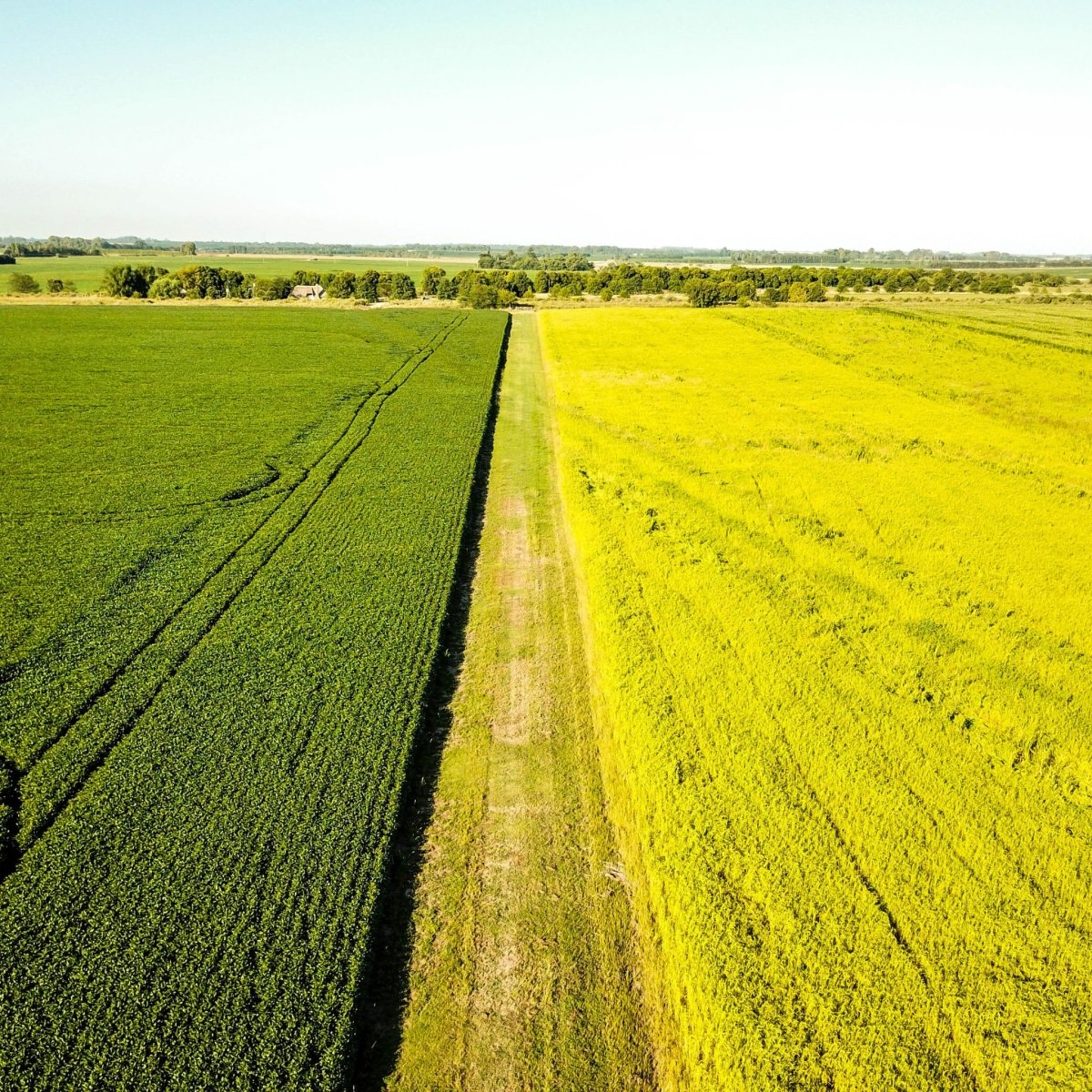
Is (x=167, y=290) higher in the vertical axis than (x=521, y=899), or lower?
higher

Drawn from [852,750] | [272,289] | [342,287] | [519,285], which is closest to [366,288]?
[342,287]

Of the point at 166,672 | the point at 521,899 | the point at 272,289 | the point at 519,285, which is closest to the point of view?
the point at 521,899

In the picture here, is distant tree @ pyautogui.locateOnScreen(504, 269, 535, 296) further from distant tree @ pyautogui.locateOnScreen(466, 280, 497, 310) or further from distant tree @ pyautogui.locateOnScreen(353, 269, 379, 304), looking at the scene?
distant tree @ pyautogui.locateOnScreen(353, 269, 379, 304)

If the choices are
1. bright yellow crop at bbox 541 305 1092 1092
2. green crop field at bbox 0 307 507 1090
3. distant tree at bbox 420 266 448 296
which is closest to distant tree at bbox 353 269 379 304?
distant tree at bbox 420 266 448 296

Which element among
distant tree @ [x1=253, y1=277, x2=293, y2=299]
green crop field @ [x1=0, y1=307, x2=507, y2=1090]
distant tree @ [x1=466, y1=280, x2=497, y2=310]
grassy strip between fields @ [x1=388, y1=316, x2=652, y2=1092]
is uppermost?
distant tree @ [x1=253, y1=277, x2=293, y2=299]

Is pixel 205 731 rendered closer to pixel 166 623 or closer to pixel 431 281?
pixel 166 623

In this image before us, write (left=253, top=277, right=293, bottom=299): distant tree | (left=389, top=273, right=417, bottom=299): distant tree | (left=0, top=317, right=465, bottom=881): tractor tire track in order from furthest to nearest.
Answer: (left=389, top=273, right=417, bottom=299): distant tree
(left=253, top=277, right=293, bottom=299): distant tree
(left=0, top=317, right=465, bottom=881): tractor tire track
